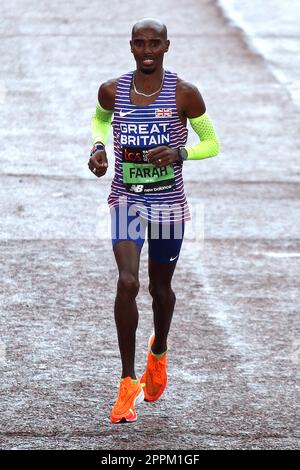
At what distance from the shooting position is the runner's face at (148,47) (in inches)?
294

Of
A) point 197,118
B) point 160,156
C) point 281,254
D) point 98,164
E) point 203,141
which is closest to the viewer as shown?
point 160,156

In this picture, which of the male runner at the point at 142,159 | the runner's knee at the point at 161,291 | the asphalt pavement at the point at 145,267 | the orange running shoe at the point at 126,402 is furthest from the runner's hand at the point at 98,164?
the asphalt pavement at the point at 145,267

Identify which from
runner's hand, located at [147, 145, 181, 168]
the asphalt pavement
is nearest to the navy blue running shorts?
runner's hand, located at [147, 145, 181, 168]

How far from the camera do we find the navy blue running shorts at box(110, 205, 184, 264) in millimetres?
7719

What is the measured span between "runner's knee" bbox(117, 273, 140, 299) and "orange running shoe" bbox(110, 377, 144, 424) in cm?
52

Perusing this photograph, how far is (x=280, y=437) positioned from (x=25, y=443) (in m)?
1.54

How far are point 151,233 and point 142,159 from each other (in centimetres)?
51

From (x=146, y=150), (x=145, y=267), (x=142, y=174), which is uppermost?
(x=146, y=150)

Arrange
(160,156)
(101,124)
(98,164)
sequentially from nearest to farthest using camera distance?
(160,156) < (98,164) < (101,124)

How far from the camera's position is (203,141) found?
784 centimetres

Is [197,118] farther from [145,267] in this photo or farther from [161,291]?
[145,267]

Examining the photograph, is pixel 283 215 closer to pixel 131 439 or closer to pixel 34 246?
pixel 34 246

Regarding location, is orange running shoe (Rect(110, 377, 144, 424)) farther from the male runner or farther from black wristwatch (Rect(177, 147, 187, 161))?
black wristwatch (Rect(177, 147, 187, 161))

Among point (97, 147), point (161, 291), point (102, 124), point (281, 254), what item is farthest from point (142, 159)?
point (281, 254)
